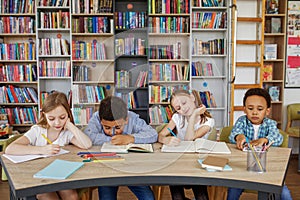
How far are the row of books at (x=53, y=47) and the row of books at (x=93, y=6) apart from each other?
39cm

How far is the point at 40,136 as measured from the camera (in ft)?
6.45

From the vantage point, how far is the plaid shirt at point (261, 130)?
2096mm

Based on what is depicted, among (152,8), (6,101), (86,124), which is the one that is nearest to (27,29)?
(6,101)

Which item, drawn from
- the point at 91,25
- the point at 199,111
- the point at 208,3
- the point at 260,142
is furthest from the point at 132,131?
the point at 208,3

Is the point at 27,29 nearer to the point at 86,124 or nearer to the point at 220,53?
the point at 220,53

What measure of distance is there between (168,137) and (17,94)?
285 centimetres

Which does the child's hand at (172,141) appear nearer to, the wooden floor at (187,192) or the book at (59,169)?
the book at (59,169)

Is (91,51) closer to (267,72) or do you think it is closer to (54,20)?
(54,20)

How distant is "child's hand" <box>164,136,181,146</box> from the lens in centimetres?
194

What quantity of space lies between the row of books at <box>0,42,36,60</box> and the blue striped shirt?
260 centimetres

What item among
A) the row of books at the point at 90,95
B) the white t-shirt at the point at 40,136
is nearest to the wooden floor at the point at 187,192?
the white t-shirt at the point at 40,136

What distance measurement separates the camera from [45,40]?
4219mm

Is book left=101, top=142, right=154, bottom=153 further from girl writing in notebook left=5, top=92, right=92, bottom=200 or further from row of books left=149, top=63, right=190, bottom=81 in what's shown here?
row of books left=149, top=63, right=190, bottom=81

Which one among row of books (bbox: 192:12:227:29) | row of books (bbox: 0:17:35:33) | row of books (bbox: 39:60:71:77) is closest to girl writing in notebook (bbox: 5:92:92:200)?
row of books (bbox: 39:60:71:77)
